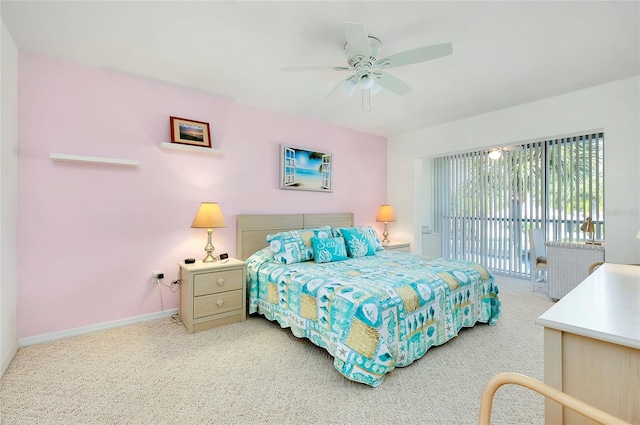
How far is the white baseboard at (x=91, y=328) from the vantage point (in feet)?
8.09

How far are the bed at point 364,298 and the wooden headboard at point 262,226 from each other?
0.01 meters

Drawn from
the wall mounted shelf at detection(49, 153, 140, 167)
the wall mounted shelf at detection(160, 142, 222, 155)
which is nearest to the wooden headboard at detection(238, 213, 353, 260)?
the wall mounted shelf at detection(160, 142, 222, 155)

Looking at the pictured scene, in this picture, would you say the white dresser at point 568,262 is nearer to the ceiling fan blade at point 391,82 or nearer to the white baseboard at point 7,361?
the ceiling fan blade at point 391,82

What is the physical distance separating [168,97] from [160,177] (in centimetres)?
87

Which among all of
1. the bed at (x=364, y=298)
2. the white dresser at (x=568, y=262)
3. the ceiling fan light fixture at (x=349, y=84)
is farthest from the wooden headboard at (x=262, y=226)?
the white dresser at (x=568, y=262)

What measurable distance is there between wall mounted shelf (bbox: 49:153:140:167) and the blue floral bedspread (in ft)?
A: 5.18

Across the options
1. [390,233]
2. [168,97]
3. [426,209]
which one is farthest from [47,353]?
[426,209]

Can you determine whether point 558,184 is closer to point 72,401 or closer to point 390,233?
point 390,233

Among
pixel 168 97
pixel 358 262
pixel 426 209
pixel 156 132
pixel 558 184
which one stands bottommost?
pixel 358 262

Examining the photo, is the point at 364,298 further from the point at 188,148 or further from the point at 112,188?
the point at 112,188

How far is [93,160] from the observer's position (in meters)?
2.66

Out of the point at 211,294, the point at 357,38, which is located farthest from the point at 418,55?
the point at 211,294

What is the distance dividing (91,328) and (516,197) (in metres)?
6.16

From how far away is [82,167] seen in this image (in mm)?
2693
